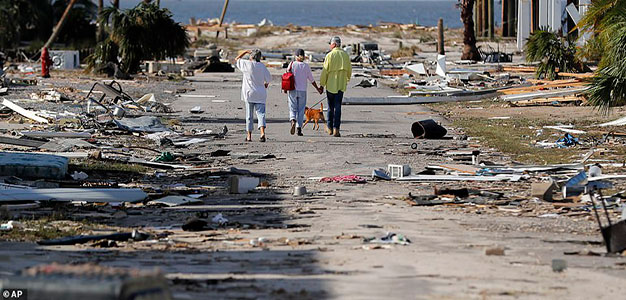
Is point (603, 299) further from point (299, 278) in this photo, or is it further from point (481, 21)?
point (481, 21)

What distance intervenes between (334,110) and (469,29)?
24.8 meters

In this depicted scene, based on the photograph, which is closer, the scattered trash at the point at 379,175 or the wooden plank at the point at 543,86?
the scattered trash at the point at 379,175

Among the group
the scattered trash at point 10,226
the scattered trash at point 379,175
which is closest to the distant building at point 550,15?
the scattered trash at point 379,175

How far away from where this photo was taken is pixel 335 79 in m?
17.6

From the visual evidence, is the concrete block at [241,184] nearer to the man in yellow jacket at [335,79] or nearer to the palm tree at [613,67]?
the palm tree at [613,67]

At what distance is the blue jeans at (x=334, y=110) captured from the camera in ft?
57.4

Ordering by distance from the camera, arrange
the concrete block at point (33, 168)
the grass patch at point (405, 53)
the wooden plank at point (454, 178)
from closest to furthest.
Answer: the concrete block at point (33, 168)
the wooden plank at point (454, 178)
the grass patch at point (405, 53)

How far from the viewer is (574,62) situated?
2762 centimetres

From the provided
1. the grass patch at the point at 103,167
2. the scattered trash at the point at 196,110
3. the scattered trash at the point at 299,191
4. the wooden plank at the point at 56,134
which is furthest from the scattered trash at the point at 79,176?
the scattered trash at the point at 196,110

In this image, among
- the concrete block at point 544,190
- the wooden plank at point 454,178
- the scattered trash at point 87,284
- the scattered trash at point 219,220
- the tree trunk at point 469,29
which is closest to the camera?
the scattered trash at point 87,284

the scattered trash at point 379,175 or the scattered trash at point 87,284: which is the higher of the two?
the scattered trash at point 87,284

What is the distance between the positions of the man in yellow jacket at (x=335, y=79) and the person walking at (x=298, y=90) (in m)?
0.33

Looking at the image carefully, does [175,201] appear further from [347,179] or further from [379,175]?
[379,175]

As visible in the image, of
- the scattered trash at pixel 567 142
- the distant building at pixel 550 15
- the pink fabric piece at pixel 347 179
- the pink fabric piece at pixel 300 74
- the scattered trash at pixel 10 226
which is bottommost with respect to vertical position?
the scattered trash at pixel 10 226
